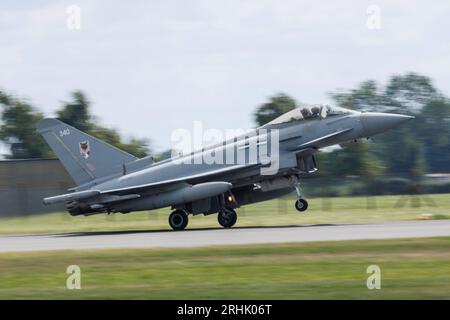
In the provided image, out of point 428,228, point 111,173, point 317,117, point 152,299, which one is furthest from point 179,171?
point 152,299

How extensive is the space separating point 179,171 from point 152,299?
52.3 feet

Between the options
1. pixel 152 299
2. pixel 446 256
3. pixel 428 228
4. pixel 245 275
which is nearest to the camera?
pixel 152 299

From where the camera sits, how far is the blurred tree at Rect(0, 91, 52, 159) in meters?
73.6

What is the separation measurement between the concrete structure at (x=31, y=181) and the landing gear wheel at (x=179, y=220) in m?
13.7

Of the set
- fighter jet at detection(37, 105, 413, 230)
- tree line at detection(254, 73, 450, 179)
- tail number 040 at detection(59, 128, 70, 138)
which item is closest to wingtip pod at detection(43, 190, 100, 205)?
fighter jet at detection(37, 105, 413, 230)

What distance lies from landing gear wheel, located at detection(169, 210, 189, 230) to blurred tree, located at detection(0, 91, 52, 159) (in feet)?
146

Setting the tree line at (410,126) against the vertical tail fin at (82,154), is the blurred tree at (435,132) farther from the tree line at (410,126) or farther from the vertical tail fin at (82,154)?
the vertical tail fin at (82,154)

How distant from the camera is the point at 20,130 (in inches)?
2980

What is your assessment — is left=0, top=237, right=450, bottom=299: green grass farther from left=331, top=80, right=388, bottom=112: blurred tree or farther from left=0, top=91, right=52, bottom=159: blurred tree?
left=331, top=80, right=388, bottom=112: blurred tree

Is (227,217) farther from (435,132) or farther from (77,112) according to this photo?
(435,132)

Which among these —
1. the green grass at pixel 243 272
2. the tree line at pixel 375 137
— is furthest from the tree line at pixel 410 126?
the green grass at pixel 243 272

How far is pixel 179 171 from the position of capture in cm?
2947

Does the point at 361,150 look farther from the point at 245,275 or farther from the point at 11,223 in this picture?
the point at 245,275
